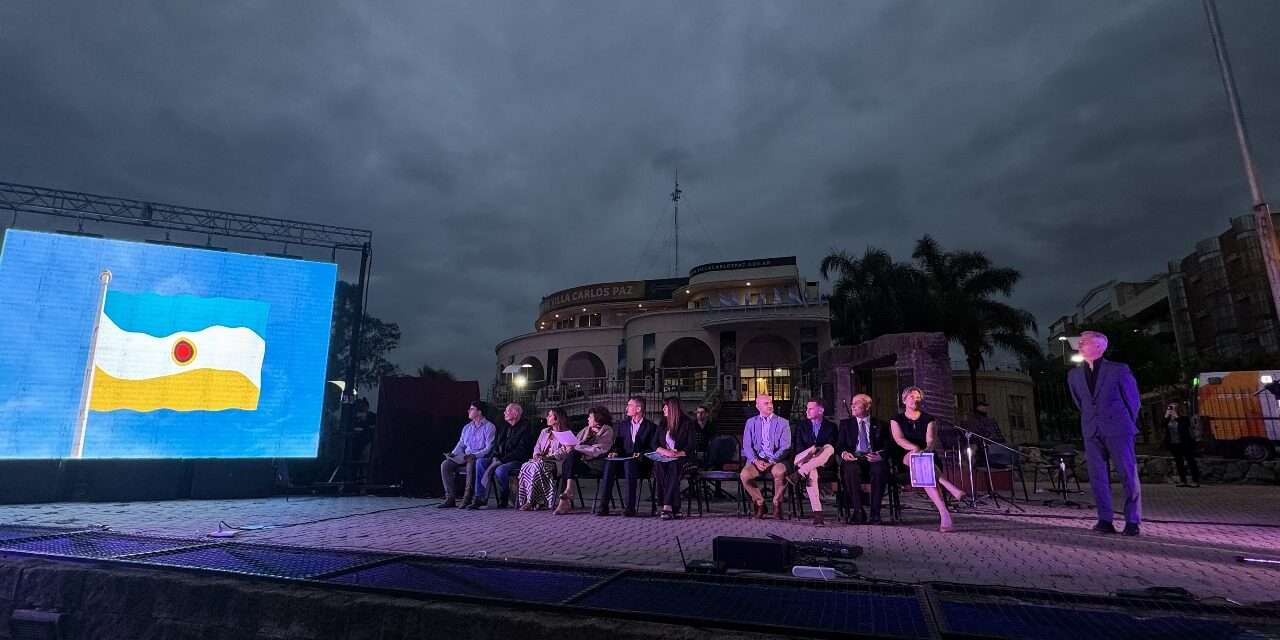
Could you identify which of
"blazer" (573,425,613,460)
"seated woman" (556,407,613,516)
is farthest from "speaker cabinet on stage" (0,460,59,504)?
"blazer" (573,425,613,460)

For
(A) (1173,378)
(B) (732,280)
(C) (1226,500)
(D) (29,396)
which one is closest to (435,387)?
(D) (29,396)

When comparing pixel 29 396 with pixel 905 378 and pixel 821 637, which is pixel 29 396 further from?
pixel 905 378

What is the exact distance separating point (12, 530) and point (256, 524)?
198 centimetres

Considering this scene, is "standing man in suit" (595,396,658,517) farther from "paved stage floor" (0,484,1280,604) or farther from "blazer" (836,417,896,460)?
"blazer" (836,417,896,460)

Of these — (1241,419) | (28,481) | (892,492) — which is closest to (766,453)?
(892,492)

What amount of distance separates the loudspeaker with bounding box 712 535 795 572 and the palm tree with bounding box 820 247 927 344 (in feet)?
74.2

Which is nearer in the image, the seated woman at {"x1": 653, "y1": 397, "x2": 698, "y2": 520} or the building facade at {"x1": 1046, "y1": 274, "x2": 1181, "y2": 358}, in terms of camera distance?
the seated woman at {"x1": 653, "y1": 397, "x2": 698, "y2": 520}

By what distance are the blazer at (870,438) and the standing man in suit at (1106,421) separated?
188 centimetres

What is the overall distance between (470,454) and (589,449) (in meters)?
2.18

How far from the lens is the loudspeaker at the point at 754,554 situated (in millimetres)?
3721

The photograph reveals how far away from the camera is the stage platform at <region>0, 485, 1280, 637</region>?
2570 mm

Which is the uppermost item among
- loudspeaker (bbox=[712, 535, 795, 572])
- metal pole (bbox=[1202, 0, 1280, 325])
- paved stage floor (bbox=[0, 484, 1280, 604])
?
metal pole (bbox=[1202, 0, 1280, 325])

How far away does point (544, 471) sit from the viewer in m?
8.99

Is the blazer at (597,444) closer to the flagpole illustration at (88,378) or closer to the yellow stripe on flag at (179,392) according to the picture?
the yellow stripe on flag at (179,392)
